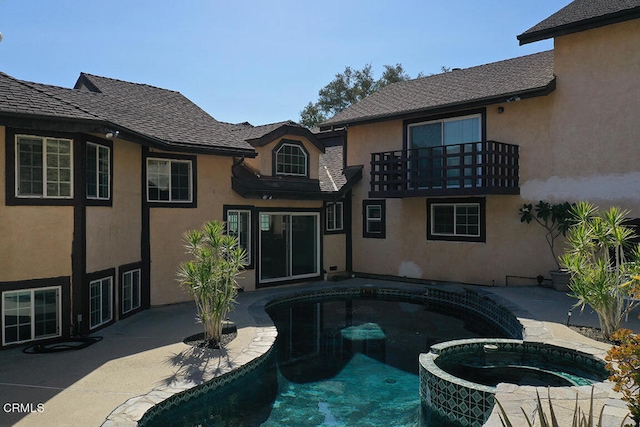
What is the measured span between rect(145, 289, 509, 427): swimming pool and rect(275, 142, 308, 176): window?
14.3 feet

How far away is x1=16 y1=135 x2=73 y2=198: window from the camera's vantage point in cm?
837

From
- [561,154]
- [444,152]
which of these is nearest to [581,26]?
[561,154]

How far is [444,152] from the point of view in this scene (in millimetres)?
14398

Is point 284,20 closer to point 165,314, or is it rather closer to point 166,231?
point 166,231

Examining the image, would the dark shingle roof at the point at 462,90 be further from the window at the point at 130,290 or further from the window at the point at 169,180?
the window at the point at 130,290

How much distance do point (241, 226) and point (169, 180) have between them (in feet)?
9.15

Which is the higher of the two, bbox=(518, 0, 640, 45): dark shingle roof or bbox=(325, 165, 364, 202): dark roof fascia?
bbox=(518, 0, 640, 45): dark shingle roof

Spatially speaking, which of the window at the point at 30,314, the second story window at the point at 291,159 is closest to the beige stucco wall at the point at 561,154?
the second story window at the point at 291,159

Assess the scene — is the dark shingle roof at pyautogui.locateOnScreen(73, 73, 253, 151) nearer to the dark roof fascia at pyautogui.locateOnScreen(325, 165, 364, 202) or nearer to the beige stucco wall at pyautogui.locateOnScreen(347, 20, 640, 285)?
the dark roof fascia at pyautogui.locateOnScreen(325, 165, 364, 202)

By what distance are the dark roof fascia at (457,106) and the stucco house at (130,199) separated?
2.04 m

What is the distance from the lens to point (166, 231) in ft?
39.7

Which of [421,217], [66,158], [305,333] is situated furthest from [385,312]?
[66,158]

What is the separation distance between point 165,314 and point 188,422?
5.46m

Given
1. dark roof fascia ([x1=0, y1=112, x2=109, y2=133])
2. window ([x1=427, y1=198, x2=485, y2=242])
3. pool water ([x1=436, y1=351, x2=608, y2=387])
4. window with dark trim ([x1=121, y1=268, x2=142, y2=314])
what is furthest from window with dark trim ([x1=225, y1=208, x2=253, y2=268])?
pool water ([x1=436, y1=351, x2=608, y2=387])
